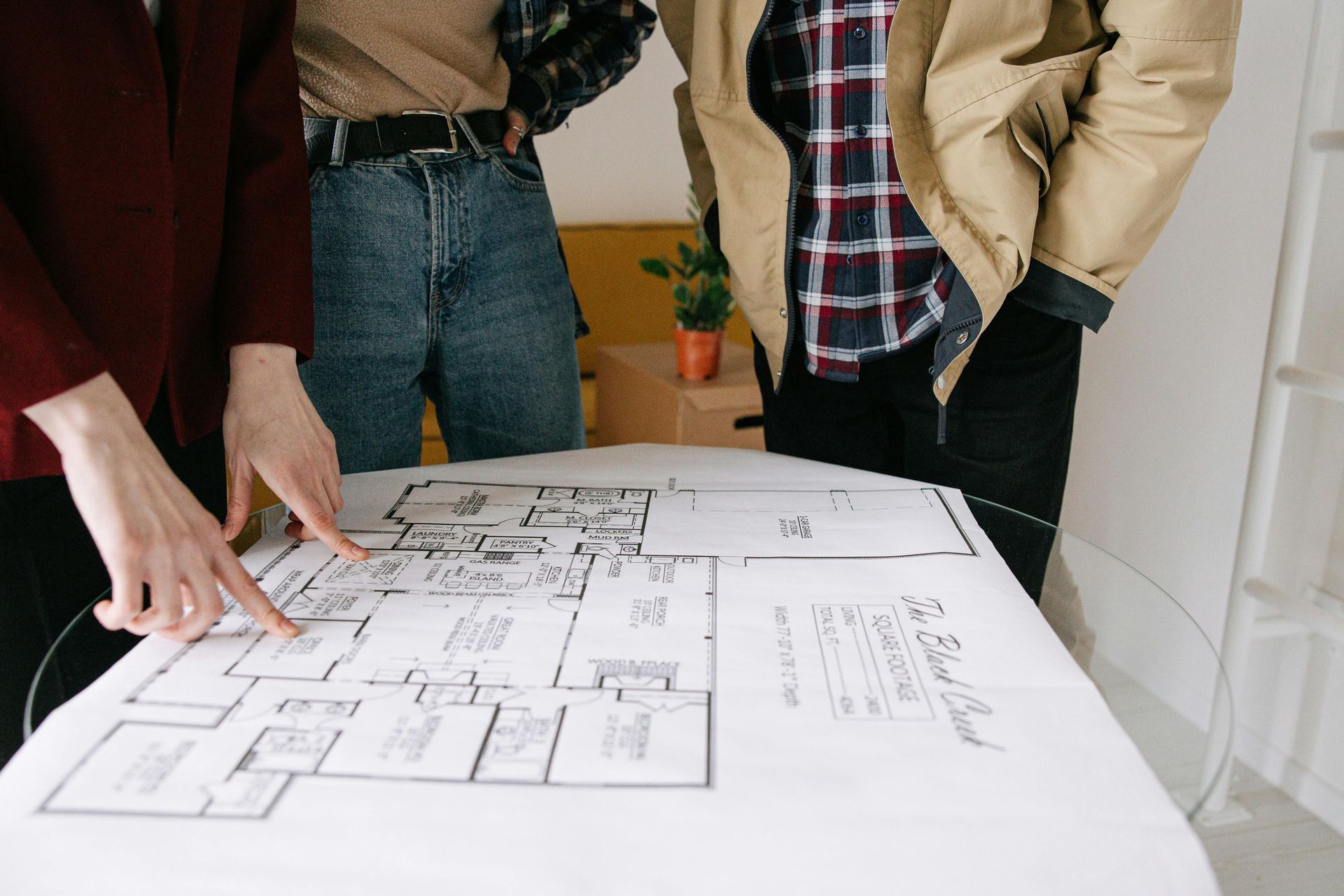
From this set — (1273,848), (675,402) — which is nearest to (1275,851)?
(1273,848)

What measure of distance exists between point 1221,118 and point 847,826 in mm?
1710

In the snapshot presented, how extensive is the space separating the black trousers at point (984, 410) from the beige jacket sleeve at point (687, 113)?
28 centimetres

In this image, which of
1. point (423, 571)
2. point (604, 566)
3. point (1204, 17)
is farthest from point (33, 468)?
point (1204, 17)

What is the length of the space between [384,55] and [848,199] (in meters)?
0.53

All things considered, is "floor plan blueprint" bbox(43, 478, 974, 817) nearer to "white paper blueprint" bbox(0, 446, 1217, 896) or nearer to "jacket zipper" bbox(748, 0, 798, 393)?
"white paper blueprint" bbox(0, 446, 1217, 896)

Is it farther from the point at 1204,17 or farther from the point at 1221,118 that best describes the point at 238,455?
the point at 1221,118

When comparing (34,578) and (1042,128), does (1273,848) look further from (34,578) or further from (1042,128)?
(34,578)

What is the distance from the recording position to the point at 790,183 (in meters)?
1.02

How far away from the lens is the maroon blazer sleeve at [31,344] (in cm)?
58

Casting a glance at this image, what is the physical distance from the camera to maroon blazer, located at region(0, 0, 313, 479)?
0.64m

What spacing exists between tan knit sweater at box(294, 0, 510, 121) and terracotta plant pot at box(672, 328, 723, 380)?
157 centimetres

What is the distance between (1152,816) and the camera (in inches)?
18.6

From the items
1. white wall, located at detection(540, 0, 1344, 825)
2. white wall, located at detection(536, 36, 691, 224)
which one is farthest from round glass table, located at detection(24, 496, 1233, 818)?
white wall, located at detection(536, 36, 691, 224)

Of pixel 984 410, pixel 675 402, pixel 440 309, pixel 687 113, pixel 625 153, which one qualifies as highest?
pixel 625 153
